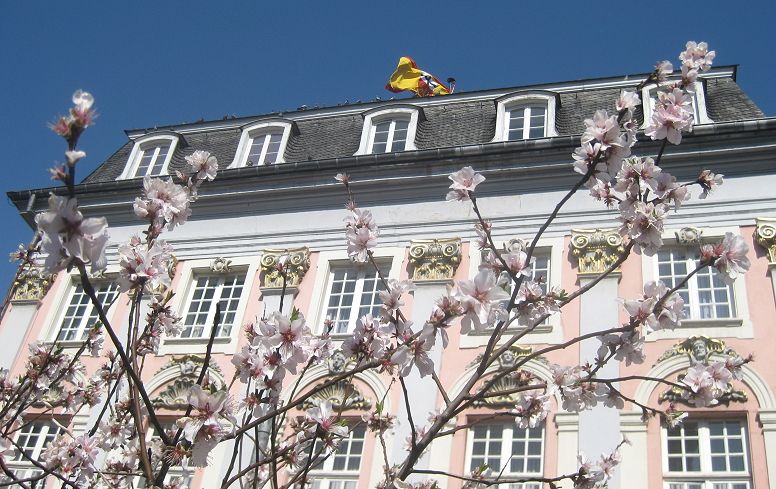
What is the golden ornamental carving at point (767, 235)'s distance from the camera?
43.0 ft

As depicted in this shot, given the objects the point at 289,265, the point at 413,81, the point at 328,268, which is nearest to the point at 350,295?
the point at 328,268

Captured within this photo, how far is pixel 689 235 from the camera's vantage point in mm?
13680

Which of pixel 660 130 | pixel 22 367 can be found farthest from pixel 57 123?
pixel 22 367

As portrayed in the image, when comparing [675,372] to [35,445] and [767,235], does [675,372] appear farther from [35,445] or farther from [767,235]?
[35,445]

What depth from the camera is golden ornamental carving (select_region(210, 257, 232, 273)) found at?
16.2 metres

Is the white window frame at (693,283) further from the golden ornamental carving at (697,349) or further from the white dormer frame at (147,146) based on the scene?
the white dormer frame at (147,146)

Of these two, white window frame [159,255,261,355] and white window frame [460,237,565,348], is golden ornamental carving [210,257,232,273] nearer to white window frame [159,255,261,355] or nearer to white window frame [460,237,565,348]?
white window frame [159,255,261,355]

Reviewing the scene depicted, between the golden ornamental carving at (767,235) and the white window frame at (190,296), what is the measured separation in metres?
9.27

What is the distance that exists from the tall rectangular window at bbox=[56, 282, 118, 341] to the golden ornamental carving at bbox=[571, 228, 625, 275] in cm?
939

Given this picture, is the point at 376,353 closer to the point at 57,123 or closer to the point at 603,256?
the point at 57,123

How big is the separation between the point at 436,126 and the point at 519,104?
190 cm

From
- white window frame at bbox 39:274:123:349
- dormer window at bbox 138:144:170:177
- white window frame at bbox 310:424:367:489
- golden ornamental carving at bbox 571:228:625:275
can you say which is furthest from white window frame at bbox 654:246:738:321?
dormer window at bbox 138:144:170:177

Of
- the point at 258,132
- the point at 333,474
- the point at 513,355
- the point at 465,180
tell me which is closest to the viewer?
the point at 465,180

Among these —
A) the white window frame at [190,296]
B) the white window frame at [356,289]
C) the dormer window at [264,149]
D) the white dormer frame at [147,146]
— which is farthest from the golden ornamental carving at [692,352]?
the white dormer frame at [147,146]
